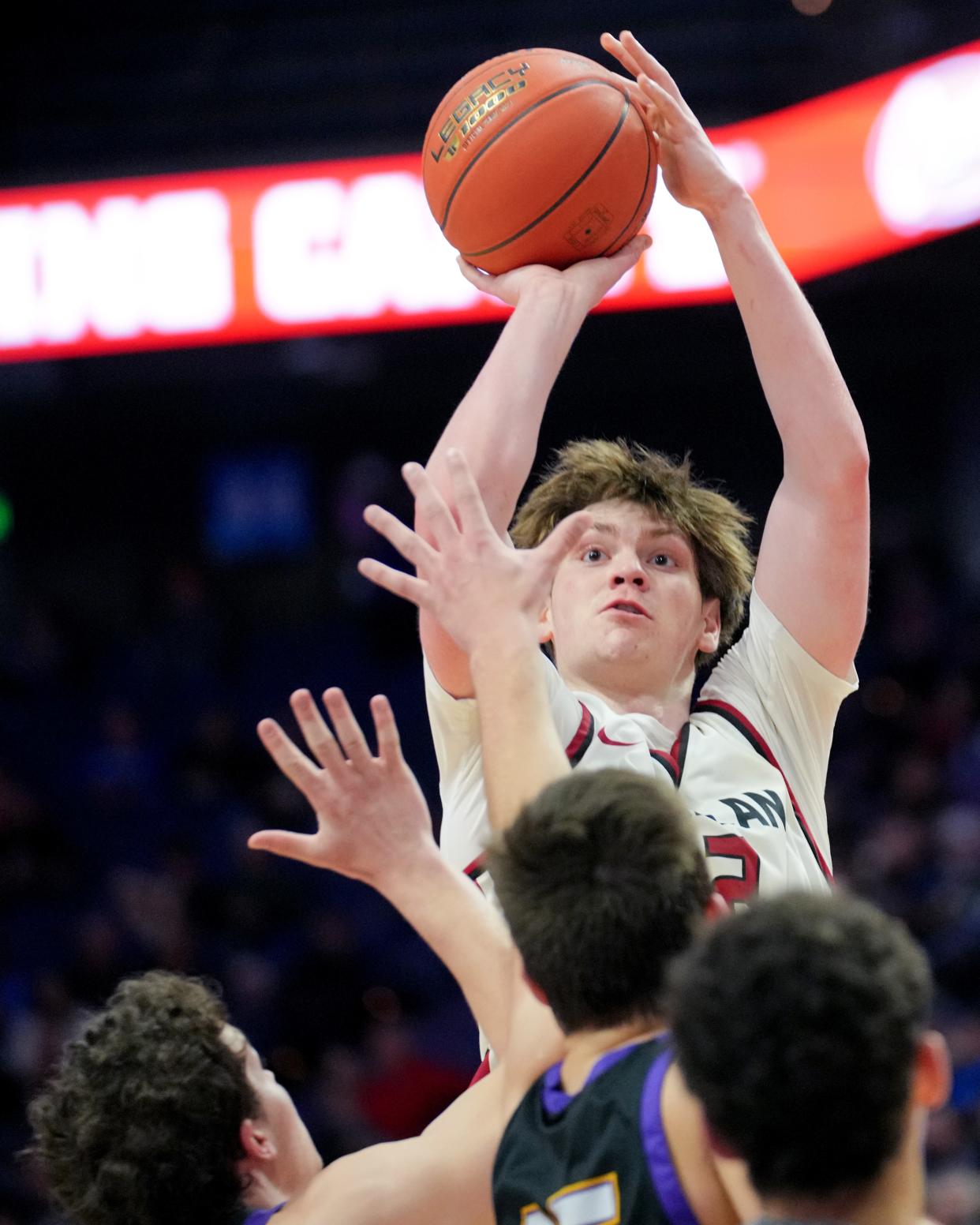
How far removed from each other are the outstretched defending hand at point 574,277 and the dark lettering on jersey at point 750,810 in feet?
3.22

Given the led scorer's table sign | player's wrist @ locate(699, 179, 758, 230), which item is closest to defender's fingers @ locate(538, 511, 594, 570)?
player's wrist @ locate(699, 179, 758, 230)

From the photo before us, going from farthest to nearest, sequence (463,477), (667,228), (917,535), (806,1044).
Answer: (917,535)
(667,228)
(463,477)
(806,1044)

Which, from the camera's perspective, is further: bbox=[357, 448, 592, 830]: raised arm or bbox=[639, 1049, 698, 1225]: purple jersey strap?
bbox=[357, 448, 592, 830]: raised arm

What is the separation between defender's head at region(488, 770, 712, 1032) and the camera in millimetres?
1923

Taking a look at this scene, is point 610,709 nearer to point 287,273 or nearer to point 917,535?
point 287,273

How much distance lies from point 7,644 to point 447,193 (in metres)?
9.76

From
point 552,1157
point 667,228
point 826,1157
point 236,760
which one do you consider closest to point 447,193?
point 552,1157

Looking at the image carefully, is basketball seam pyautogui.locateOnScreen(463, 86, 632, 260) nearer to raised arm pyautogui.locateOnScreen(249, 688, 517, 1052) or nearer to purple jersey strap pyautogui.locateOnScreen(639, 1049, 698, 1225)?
raised arm pyautogui.locateOnScreen(249, 688, 517, 1052)

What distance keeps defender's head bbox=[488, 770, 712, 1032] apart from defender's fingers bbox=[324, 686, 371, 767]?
1.51 feet

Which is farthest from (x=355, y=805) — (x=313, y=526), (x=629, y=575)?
(x=313, y=526)

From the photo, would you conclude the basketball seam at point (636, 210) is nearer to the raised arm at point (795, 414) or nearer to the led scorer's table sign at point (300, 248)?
the raised arm at point (795, 414)

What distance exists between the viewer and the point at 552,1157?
6.49 feet

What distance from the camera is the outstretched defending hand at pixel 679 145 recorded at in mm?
3123

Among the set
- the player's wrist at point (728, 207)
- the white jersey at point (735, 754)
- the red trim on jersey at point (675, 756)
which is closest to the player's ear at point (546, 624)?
the white jersey at point (735, 754)
